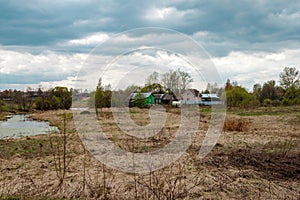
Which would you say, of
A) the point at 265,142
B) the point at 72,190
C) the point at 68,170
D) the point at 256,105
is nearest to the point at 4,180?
the point at 68,170

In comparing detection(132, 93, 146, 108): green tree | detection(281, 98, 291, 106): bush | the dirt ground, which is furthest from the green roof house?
detection(281, 98, 291, 106): bush

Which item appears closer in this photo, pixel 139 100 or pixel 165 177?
pixel 165 177

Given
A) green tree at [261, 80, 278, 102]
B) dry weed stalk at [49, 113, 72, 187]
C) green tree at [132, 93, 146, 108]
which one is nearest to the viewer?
dry weed stalk at [49, 113, 72, 187]

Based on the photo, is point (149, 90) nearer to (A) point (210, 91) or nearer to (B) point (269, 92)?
(A) point (210, 91)

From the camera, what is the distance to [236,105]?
4200cm

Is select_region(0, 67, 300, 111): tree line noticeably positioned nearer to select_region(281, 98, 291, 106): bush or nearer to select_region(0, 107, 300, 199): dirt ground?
select_region(281, 98, 291, 106): bush

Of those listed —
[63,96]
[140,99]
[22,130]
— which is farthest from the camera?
[63,96]

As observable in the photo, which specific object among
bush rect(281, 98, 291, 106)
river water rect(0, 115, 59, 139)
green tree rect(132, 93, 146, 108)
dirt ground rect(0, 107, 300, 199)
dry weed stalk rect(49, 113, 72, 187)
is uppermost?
green tree rect(132, 93, 146, 108)

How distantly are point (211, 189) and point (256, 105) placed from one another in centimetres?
3632

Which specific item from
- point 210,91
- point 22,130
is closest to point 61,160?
point 22,130

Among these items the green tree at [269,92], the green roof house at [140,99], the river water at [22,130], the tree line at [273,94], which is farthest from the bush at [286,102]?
the river water at [22,130]

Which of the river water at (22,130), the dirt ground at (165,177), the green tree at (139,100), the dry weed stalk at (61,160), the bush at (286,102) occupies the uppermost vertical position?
the green tree at (139,100)

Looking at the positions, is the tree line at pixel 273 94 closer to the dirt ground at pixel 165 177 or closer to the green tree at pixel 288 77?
the green tree at pixel 288 77

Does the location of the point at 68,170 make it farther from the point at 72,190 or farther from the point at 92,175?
the point at 72,190
